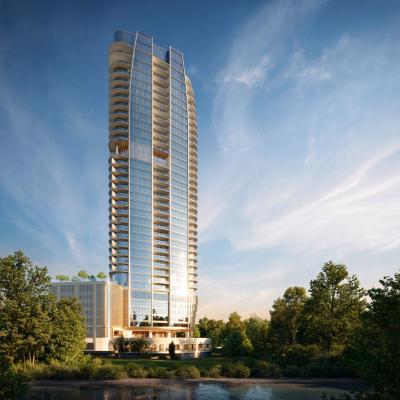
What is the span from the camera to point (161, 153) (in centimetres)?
18975

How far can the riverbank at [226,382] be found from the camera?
58.6m

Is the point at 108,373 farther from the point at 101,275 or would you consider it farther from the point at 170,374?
the point at 101,275

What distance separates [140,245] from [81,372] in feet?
367

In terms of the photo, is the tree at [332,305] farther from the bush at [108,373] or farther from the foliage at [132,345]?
the foliage at [132,345]

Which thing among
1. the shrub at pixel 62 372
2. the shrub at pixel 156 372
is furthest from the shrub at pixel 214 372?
the shrub at pixel 62 372

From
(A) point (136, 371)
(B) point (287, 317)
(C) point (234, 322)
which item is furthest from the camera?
(C) point (234, 322)

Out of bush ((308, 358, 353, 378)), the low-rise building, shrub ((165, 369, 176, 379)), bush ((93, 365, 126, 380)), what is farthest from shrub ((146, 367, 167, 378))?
the low-rise building

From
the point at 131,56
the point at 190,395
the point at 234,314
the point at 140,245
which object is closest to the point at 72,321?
the point at 190,395

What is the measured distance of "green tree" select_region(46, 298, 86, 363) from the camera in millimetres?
63688

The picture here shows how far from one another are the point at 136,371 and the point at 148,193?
391ft

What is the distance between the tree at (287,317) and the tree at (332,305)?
77.5ft

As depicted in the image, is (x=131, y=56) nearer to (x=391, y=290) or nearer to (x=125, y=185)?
(x=125, y=185)

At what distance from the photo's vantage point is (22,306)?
60438 mm

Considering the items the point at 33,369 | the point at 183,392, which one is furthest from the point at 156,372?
the point at 33,369
